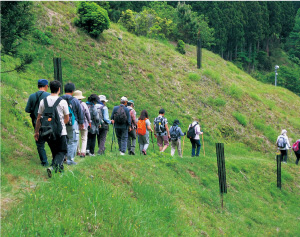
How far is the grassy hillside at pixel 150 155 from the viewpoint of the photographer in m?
5.95

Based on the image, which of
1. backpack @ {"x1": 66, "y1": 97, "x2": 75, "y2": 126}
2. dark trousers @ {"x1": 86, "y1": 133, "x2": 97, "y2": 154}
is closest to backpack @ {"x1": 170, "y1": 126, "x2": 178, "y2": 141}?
dark trousers @ {"x1": 86, "y1": 133, "x2": 97, "y2": 154}

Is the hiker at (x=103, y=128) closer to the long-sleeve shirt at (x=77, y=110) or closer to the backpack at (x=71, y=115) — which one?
the long-sleeve shirt at (x=77, y=110)

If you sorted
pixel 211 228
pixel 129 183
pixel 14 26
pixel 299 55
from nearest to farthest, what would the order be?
pixel 14 26 < pixel 129 183 < pixel 211 228 < pixel 299 55

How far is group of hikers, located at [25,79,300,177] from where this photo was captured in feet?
21.6

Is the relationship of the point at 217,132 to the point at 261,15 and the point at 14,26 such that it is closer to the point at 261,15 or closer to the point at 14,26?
the point at 14,26

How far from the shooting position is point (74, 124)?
7.86m

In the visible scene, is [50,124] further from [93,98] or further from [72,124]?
[93,98]

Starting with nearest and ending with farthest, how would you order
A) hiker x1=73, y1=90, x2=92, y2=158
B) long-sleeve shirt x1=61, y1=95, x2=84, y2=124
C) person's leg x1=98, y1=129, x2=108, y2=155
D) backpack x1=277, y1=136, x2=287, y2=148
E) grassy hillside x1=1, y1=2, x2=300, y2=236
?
grassy hillside x1=1, y1=2, x2=300, y2=236 → long-sleeve shirt x1=61, y1=95, x2=84, y2=124 → hiker x1=73, y1=90, x2=92, y2=158 → person's leg x1=98, y1=129, x2=108, y2=155 → backpack x1=277, y1=136, x2=287, y2=148

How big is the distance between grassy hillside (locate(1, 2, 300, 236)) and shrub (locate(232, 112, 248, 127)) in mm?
67

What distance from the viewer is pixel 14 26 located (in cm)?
746

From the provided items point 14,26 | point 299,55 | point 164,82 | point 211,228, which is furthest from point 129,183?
point 299,55

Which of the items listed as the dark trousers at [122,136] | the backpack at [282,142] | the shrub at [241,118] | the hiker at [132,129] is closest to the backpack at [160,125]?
the hiker at [132,129]

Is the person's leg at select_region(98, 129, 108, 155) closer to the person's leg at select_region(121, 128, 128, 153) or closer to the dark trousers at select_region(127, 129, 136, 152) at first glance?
the person's leg at select_region(121, 128, 128, 153)

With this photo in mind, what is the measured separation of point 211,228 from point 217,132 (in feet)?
42.2
